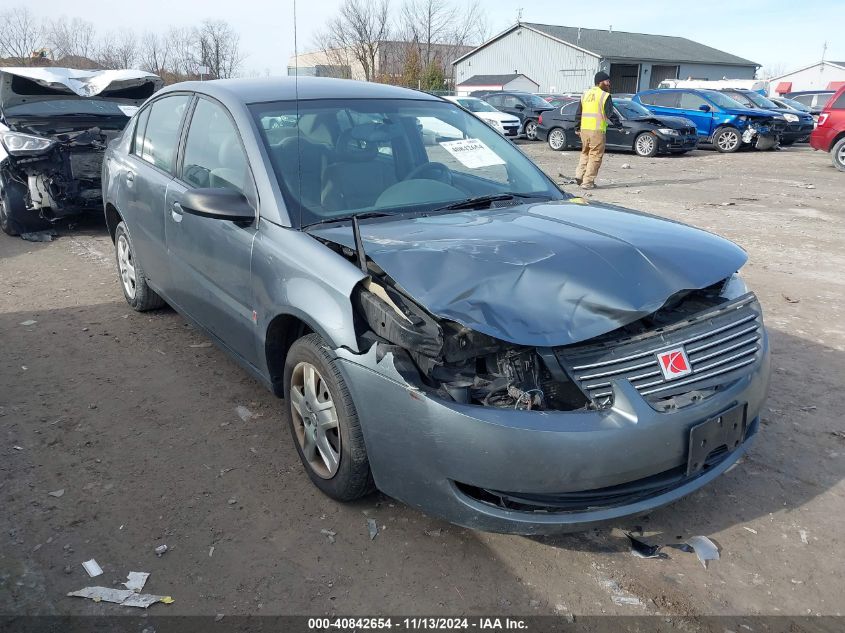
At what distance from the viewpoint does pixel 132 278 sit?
17.4 feet

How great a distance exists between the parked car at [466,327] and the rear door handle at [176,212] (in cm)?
26

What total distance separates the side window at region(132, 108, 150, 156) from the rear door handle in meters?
1.04

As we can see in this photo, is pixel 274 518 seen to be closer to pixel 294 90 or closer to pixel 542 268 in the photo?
pixel 542 268

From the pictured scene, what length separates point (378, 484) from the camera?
271 centimetres

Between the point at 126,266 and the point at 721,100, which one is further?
the point at 721,100

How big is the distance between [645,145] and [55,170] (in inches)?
561

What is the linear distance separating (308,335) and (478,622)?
133 centimetres

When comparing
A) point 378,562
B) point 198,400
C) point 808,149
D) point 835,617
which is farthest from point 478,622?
point 808,149

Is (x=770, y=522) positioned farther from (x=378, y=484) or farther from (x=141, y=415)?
(x=141, y=415)

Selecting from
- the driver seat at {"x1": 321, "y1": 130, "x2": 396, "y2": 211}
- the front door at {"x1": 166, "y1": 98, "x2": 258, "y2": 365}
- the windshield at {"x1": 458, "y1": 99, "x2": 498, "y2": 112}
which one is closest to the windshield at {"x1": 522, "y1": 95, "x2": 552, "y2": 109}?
the windshield at {"x1": 458, "y1": 99, "x2": 498, "y2": 112}

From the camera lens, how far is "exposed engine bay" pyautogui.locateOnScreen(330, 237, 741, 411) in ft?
8.04

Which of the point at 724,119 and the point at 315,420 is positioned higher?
the point at 724,119

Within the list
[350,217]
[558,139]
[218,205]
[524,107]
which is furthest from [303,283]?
[524,107]

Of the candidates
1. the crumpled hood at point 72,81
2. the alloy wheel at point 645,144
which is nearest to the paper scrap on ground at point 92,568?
the crumpled hood at point 72,81
